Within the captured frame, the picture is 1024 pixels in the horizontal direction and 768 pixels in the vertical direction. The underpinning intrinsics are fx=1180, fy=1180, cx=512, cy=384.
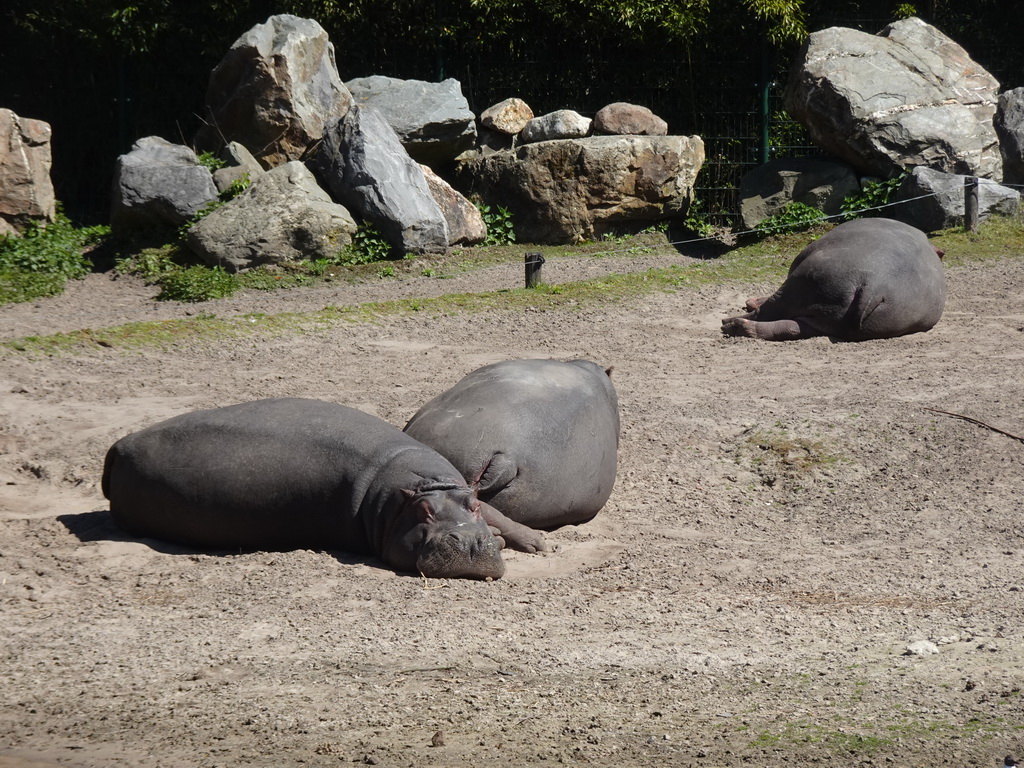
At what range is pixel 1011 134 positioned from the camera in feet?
43.0

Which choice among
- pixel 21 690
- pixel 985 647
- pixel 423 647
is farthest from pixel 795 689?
pixel 21 690

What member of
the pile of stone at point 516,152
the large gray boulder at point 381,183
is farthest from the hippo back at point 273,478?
the large gray boulder at point 381,183

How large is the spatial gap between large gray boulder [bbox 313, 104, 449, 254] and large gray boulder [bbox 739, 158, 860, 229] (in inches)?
142

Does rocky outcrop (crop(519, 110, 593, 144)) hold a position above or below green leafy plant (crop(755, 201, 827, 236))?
above

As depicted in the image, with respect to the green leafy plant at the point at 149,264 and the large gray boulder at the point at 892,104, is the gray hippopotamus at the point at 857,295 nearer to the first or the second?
the large gray boulder at the point at 892,104

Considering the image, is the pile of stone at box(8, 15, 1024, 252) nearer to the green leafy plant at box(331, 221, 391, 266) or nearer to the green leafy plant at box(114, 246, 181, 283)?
the green leafy plant at box(331, 221, 391, 266)

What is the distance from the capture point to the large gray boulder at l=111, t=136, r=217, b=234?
11.9 meters

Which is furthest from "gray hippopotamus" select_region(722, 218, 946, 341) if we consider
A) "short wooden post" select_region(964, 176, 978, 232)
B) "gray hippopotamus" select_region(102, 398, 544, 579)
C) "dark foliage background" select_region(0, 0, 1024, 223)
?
"dark foliage background" select_region(0, 0, 1024, 223)

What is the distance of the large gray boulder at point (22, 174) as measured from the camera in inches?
465

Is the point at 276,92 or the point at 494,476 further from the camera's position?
the point at 276,92

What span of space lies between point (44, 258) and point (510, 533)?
8.02m

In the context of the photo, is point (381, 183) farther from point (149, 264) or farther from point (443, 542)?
point (443, 542)

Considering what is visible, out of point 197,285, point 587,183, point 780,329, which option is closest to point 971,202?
point 587,183

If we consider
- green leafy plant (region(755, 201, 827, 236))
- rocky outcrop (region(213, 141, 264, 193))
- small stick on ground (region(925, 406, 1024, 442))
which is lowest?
small stick on ground (region(925, 406, 1024, 442))
